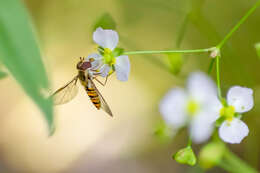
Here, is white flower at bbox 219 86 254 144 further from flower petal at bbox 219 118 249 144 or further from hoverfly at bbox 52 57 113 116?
hoverfly at bbox 52 57 113 116

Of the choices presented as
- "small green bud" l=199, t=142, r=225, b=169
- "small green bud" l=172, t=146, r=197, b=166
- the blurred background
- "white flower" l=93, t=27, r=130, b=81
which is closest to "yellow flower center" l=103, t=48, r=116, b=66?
"white flower" l=93, t=27, r=130, b=81

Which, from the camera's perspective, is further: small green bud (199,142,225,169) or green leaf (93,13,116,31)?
small green bud (199,142,225,169)

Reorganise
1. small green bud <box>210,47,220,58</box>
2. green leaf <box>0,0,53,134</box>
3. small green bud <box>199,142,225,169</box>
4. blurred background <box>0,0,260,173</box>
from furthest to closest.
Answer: blurred background <box>0,0,260,173</box>
small green bud <box>199,142,225,169</box>
small green bud <box>210,47,220,58</box>
green leaf <box>0,0,53,134</box>

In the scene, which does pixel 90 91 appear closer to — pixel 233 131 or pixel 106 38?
pixel 106 38

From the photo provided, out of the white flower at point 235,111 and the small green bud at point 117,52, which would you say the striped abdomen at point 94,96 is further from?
the white flower at point 235,111

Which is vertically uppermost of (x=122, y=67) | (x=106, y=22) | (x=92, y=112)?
(x=92, y=112)

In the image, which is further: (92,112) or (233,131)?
(92,112)

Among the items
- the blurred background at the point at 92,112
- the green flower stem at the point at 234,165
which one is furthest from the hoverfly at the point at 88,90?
the blurred background at the point at 92,112

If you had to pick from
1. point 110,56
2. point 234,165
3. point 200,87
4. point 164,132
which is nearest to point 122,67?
point 110,56
